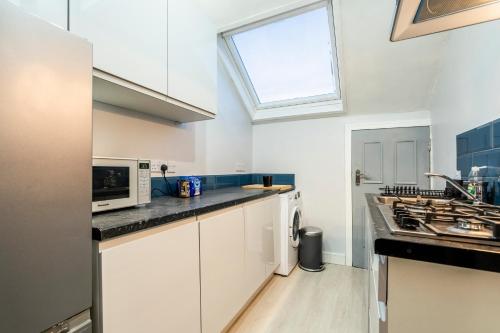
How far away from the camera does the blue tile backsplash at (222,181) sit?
1751 millimetres

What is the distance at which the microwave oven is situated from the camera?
0.99m

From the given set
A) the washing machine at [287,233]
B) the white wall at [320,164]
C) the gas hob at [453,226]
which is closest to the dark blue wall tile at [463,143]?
the gas hob at [453,226]

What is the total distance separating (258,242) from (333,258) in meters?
1.33

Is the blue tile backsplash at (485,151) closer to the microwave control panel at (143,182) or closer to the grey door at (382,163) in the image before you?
the grey door at (382,163)

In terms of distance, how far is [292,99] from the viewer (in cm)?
282

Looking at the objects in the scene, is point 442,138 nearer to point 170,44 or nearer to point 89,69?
point 170,44

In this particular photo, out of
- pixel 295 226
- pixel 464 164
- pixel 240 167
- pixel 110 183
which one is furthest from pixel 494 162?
pixel 240 167

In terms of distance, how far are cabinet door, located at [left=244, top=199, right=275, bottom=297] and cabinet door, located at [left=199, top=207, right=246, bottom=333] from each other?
79 millimetres

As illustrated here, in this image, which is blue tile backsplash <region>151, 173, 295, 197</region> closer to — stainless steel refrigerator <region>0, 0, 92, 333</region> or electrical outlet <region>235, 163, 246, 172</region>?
electrical outlet <region>235, 163, 246, 172</region>

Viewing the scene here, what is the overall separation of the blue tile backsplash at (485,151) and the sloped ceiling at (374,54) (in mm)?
873

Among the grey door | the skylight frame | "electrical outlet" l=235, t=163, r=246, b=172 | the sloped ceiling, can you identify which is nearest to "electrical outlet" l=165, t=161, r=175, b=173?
"electrical outlet" l=235, t=163, r=246, b=172

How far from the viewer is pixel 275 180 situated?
3021mm

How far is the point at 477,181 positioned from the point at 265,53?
2087 mm

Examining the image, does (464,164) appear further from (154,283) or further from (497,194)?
(154,283)
